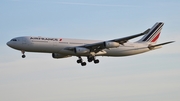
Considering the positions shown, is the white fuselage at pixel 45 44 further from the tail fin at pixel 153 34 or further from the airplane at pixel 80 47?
the tail fin at pixel 153 34

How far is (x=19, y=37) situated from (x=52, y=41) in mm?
5893

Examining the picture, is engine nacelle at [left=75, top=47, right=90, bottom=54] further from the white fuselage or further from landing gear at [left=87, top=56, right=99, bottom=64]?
landing gear at [left=87, top=56, right=99, bottom=64]

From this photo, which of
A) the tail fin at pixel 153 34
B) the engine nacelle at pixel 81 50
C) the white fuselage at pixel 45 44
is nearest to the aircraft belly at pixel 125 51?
the tail fin at pixel 153 34

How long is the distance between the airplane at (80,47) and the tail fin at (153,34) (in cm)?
328

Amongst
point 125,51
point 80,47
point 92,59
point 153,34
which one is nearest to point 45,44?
point 80,47

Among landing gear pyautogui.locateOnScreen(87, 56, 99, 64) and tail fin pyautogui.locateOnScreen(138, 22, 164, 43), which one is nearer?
landing gear pyautogui.locateOnScreen(87, 56, 99, 64)

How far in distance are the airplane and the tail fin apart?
328 cm

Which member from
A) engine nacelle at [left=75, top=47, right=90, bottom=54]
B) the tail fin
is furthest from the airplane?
the tail fin

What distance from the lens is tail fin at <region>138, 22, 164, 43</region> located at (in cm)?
11175

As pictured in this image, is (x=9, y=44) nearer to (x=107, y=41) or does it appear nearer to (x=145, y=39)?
(x=107, y=41)

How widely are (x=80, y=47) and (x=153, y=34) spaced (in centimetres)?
2050

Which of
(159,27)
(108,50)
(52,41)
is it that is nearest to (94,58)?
(108,50)

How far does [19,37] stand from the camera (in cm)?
9800

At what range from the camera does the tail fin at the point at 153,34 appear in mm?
111750
